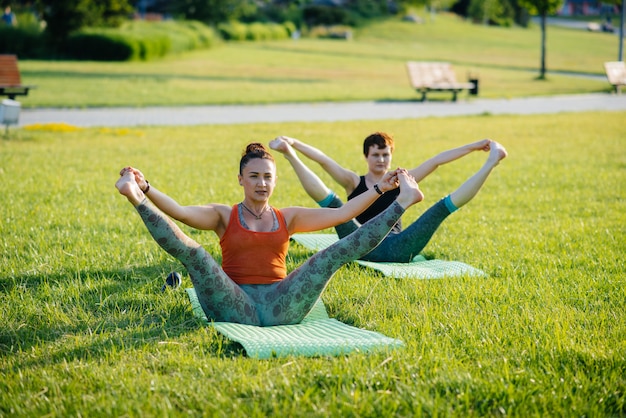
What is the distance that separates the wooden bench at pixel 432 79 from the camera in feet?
85.1

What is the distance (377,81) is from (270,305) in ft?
93.2

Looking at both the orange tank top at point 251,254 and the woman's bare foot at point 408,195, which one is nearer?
the woman's bare foot at point 408,195

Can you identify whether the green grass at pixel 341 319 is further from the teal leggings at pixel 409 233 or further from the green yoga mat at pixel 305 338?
the teal leggings at pixel 409 233

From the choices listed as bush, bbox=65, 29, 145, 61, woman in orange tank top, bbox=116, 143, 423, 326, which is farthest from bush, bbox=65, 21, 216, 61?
woman in orange tank top, bbox=116, 143, 423, 326

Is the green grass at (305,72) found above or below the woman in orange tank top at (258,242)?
below

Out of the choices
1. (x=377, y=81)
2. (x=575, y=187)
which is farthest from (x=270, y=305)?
(x=377, y=81)

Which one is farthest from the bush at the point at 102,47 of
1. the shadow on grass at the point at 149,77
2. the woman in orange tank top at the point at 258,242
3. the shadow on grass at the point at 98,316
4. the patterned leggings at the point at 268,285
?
the patterned leggings at the point at 268,285

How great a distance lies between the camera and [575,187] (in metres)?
11.0

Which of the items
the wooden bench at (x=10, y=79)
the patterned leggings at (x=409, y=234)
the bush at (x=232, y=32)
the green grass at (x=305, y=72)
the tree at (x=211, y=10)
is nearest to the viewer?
the patterned leggings at (x=409, y=234)

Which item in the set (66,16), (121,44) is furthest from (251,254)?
(66,16)

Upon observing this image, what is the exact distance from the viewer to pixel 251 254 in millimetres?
5285

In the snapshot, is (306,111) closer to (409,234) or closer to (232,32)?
(409,234)

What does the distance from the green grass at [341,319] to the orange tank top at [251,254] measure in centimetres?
44

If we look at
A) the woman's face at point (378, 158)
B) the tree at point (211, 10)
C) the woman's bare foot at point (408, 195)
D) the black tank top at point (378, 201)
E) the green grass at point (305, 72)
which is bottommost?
the green grass at point (305, 72)
